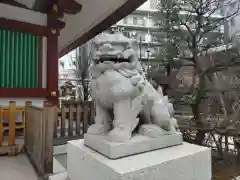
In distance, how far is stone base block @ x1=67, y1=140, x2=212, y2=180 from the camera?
27.6 inches

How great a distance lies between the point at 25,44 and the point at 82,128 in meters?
1.45

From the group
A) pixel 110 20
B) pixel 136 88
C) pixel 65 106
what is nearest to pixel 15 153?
pixel 65 106

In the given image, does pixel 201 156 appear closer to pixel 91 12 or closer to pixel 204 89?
pixel 204 89

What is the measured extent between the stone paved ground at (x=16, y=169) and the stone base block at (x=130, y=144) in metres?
0.90

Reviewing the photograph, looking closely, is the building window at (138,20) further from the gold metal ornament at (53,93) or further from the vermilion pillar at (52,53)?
the gold metal ornament at (53,93)

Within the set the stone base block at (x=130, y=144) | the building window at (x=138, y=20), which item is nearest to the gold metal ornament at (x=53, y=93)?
the stone base block at (x=130, y=144)

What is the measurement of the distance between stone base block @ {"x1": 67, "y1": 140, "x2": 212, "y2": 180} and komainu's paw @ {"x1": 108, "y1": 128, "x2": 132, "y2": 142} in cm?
8

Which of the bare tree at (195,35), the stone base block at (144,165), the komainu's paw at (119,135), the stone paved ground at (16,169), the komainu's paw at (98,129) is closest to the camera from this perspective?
the stone base block at (144,165)

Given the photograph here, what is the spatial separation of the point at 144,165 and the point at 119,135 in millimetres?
161

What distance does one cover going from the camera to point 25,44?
2723 mm

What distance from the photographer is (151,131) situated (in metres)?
0.91

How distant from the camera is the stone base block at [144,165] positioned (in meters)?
0.70

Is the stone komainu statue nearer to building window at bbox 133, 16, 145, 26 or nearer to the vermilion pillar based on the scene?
the vermilion pillar

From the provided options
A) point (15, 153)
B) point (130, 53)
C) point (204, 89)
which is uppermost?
point (130, 53)
